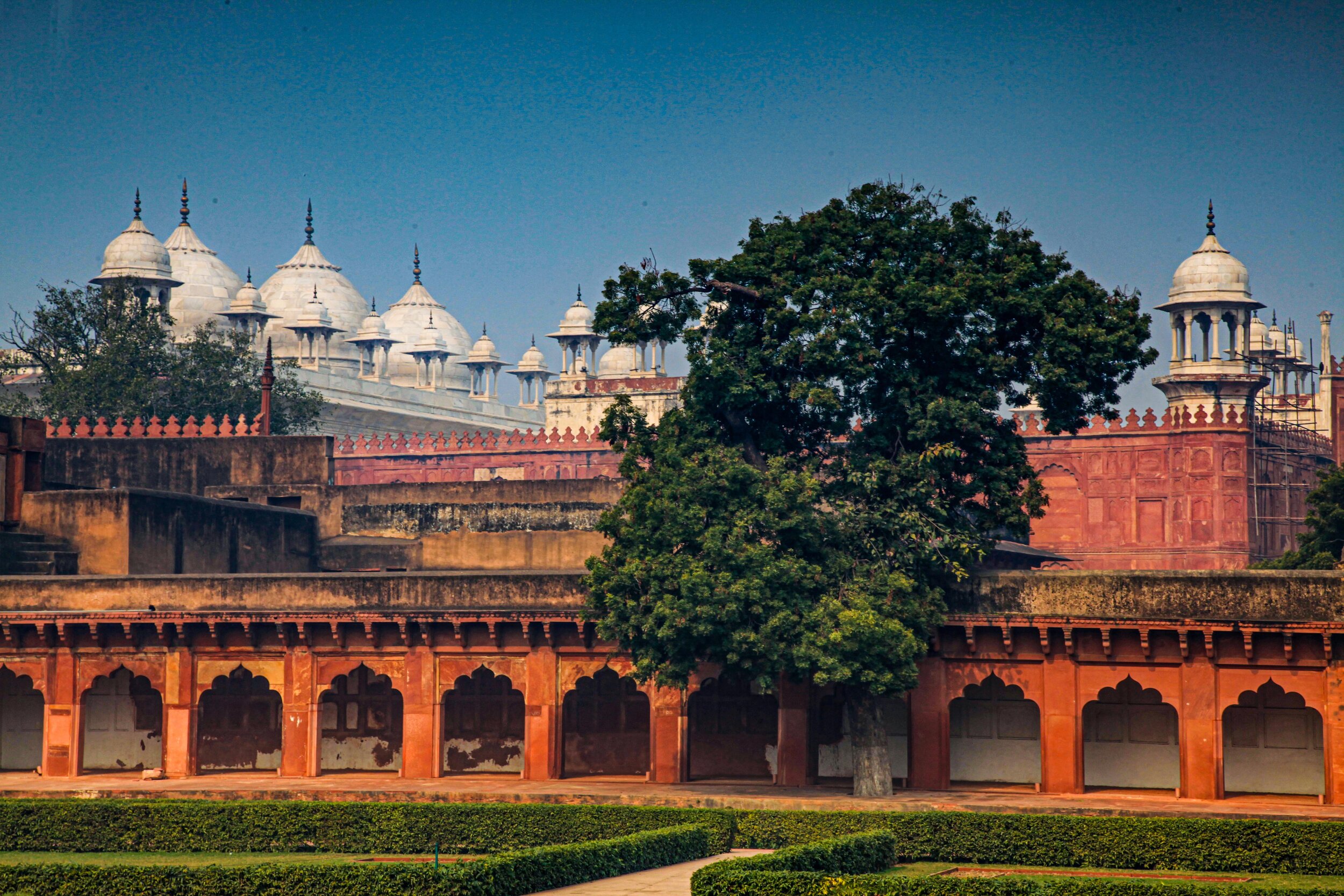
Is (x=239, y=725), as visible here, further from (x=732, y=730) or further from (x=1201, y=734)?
(x=1201, y=734)

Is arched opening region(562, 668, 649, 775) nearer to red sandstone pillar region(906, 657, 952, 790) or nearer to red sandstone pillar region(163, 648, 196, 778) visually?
red sandstone pillar region(906, 657, 952, 790)

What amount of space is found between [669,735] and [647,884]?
763cm

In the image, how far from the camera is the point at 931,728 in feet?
73.1

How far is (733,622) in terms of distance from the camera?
2081cm

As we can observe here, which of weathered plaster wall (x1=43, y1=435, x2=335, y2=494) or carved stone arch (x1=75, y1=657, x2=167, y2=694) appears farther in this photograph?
weathered plaster wall (x1=43, y1=435, x2=335, y2=494)

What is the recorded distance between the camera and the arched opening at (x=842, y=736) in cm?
2336

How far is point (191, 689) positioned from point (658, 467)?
22.9 ft

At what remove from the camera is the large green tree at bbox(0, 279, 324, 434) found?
43531 millimetres

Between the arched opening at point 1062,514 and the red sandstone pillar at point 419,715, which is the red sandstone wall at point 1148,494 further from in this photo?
the red sandstone pillar at point 419,715

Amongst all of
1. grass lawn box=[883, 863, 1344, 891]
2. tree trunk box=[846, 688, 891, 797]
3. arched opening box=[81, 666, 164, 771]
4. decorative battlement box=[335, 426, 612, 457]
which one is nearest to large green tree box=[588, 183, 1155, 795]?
tree trunk box=[846, 688, 891, 797]

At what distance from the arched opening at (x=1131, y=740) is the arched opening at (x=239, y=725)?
1065 cm

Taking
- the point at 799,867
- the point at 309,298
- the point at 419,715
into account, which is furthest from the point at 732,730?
the point at 309,298

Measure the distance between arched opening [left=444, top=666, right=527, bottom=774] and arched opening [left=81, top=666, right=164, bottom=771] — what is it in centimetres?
390

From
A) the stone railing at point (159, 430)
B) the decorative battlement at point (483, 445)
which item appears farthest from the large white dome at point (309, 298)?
the stone railing at point (159, 430)
